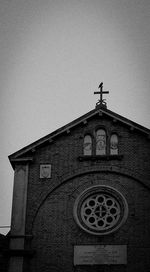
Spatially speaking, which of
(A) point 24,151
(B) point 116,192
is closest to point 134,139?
(B) point 116,192

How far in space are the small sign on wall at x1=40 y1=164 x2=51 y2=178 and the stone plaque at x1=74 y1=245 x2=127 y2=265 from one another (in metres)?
4.12

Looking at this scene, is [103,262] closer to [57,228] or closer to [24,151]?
[57,228]

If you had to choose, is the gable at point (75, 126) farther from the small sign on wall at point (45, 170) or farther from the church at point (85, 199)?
the small sign on wall at point (45, 170)

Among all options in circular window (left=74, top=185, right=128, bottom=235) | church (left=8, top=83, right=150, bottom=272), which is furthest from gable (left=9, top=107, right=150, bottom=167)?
circular window (left=74, top=185, right=128, bottom=235)

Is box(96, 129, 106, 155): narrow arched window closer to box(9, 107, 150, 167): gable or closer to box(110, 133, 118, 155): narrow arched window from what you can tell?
box(110, 133, 118, 155): narrow arched window

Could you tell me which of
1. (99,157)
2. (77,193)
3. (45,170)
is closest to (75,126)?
(99,157)

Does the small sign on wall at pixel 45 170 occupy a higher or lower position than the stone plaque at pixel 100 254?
higher

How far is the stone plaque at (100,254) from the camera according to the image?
23.6 m

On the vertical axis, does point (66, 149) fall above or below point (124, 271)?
above

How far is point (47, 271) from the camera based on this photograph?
2358 centimetres

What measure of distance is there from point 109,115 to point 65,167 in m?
3.67

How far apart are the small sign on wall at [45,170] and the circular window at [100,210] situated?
2.13m

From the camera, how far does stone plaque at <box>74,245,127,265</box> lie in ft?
77.4

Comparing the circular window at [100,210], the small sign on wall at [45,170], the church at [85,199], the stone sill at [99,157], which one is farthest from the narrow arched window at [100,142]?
the small sign on wall at [45,170]
